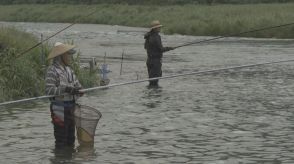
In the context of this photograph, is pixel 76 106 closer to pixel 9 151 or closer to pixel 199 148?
pixel 9 151

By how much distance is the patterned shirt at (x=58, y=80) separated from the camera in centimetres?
→ 867

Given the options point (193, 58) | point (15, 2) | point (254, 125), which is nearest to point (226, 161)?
point (254, 125)

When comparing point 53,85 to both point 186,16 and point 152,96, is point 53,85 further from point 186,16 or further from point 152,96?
point 186,16

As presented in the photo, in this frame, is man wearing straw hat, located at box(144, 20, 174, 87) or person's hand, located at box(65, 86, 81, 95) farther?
man wearing straw hat, located at box(144, 20, 174, 87)

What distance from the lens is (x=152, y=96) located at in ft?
48.7

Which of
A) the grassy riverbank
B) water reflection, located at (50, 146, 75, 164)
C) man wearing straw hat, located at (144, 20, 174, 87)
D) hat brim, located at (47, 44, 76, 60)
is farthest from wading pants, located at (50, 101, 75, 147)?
the grassy riverbank

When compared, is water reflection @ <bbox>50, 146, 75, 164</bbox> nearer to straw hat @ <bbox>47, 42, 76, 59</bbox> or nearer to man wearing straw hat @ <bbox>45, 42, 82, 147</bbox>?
man wearing straw hat @ <bbox>45, 42, 82, 147</bbox>

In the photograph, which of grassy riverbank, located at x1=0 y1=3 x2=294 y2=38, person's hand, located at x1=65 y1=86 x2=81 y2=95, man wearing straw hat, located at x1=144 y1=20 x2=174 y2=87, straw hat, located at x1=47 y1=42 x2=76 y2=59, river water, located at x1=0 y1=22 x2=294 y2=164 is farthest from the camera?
grassy riverbank, located at x1=0 y1=3 x2=294 y2=38

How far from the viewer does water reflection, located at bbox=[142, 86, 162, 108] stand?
13531mm

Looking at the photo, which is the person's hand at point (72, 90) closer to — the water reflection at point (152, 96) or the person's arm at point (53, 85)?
the person's arm at point (53, 85)

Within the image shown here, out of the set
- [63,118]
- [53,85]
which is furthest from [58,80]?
[63,118]

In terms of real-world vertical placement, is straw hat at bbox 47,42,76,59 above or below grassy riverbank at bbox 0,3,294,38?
below

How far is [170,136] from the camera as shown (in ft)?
33.4

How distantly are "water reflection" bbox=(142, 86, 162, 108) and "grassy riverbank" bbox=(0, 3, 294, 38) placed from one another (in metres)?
6.10
